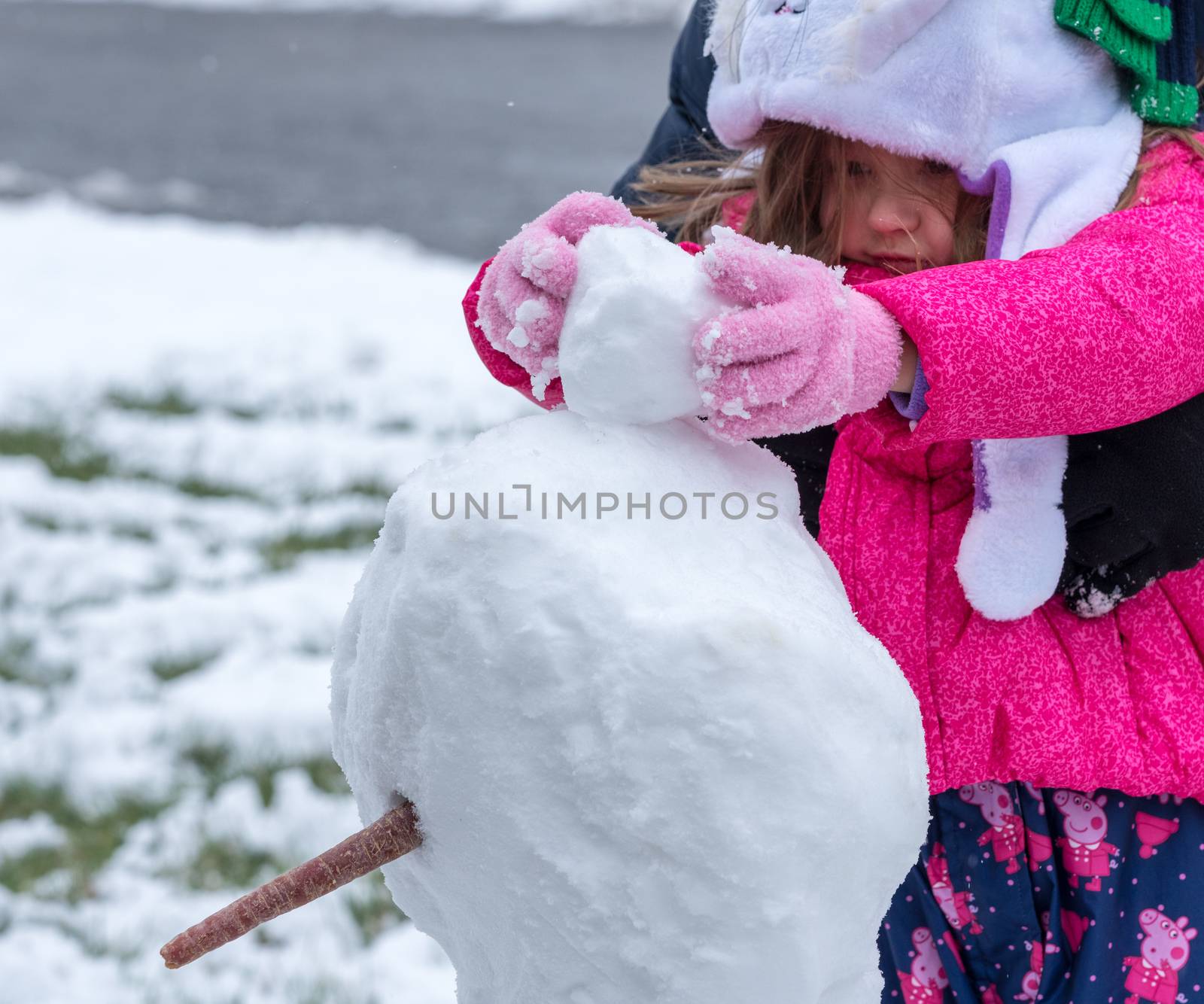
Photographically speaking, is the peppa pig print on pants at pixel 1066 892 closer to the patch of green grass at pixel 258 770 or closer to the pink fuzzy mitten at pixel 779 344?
the pink fuzzy mitten at pixel 779 344

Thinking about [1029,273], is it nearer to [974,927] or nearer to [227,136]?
[974,927]

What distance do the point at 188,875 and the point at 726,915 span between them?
1691mm

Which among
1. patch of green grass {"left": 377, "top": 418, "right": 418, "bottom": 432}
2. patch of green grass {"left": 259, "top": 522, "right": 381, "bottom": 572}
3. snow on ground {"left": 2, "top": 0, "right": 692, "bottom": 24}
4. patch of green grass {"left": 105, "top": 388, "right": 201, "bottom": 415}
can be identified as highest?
patch of green grass {"left": 259, "top": 522, "right": 381, "bottom": 572}

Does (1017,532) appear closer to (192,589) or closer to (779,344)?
(779,344)

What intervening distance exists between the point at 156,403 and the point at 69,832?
7.42 ft

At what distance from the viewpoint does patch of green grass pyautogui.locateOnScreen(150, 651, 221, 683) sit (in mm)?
2953

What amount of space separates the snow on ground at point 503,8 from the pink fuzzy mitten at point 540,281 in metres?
20.2

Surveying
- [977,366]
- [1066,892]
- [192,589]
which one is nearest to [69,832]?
[192,589]

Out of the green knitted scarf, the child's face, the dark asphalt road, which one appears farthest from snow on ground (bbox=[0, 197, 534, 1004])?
the dark asphalt road

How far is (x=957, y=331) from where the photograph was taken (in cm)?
99

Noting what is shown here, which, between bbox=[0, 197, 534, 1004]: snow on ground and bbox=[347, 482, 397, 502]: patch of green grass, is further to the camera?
bbox=[347, 482, 397, 502]: patch of green grass

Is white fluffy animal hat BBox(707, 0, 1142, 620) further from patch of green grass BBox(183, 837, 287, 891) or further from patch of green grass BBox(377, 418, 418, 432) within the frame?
patch of green grass BBox(377, 418, 418, 432)

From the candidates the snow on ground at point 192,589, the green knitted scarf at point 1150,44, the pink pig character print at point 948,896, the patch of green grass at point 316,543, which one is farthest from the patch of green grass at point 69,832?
the green knitted scarf at point 1150,44

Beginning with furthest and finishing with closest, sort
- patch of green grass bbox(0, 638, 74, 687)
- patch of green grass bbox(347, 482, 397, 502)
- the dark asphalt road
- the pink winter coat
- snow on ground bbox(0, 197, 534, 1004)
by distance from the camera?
the dark asphalt road → patch of green grass bbox(347, 482, 397, 502) → patch of green grass bbox(0, 638, 74, 687) → snow on ground bbox(0, 197, 534, 1004) → the pink winter coat
